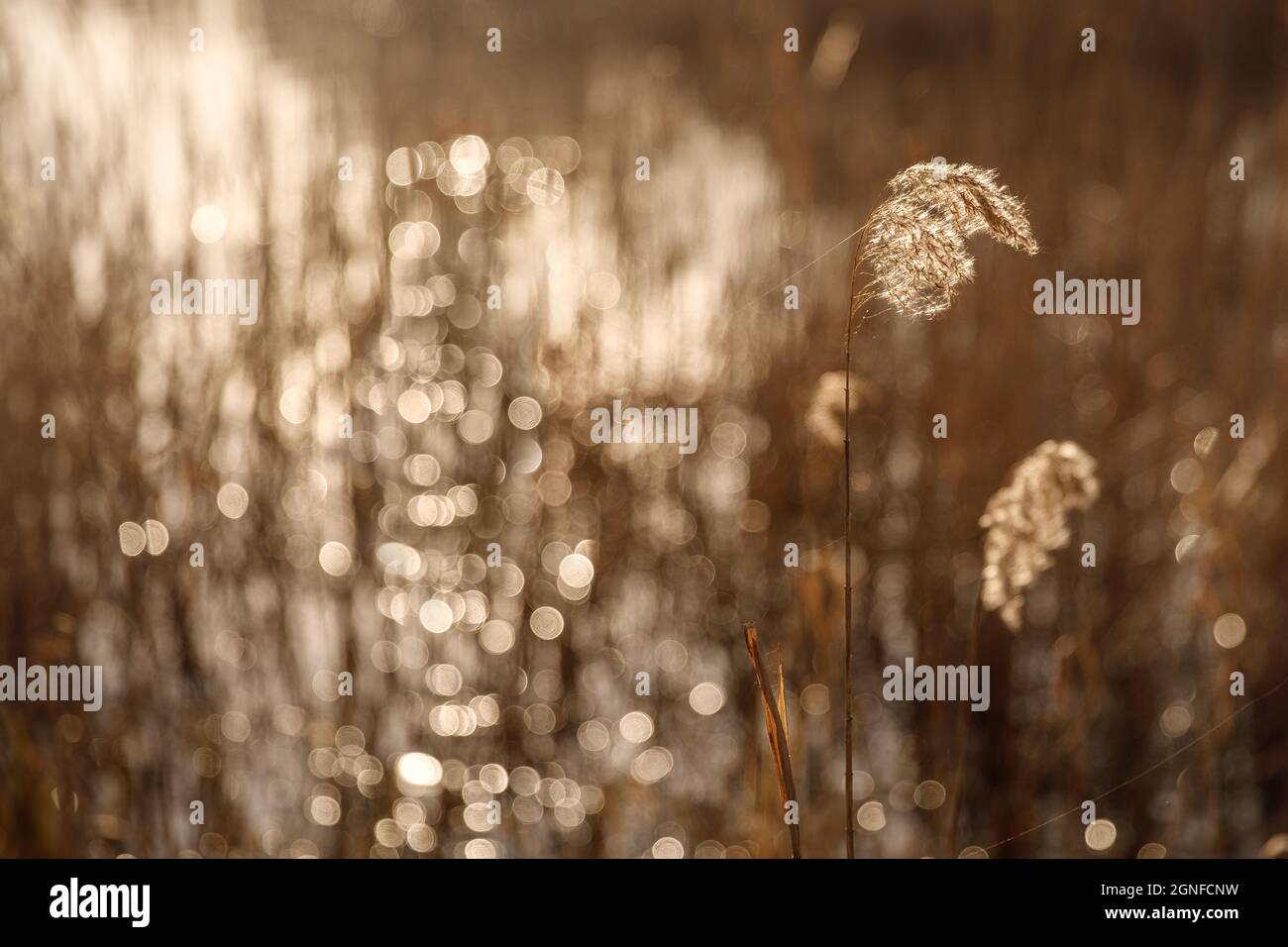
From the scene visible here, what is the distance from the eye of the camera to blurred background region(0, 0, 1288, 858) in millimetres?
1452

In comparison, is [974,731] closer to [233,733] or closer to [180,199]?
[233,733]

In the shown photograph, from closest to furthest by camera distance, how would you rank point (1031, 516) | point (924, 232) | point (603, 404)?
point (924, 232) → point (1031, 516) → point (603, 404)

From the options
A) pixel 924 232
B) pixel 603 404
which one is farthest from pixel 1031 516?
pixel 603 404

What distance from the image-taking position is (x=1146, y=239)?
1.64 m

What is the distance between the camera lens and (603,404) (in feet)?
5.05

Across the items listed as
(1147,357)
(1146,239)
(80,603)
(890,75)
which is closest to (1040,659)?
(1147,357)

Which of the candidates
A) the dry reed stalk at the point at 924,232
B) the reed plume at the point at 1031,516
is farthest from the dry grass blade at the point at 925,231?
the reed plume at the point at 1031,516

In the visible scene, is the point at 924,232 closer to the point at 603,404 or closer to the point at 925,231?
the point at 925,231

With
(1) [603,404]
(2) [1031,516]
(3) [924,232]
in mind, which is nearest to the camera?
(3) [924,232]

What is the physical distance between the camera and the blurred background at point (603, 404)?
57.2 inches

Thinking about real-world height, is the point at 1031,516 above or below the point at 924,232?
below

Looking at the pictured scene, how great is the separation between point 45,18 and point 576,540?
4.24 feet

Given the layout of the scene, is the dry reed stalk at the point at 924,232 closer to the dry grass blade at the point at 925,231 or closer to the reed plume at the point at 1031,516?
the dry grass blade at the point at 925,231

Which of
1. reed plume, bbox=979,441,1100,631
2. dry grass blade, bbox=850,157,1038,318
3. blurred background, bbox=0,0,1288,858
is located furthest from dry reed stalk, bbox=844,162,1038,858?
blurred background, bbox=0,0,1288,858
